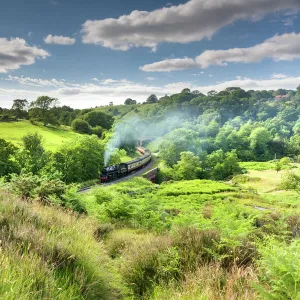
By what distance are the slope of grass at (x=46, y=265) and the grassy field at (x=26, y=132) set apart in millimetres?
60611

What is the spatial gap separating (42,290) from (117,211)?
11.0 metres

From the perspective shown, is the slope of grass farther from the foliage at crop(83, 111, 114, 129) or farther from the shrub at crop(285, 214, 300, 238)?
the foliage at crop(83, 111, 114, 129)

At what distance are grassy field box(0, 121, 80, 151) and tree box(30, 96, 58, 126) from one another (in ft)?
14.8

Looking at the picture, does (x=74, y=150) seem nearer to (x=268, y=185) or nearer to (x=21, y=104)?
(x=268, y=185)

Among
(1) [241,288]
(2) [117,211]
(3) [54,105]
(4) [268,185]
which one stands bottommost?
(4) [268,185]

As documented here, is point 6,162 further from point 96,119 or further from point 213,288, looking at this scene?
point 96,119

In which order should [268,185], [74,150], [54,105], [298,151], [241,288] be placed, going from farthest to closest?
[54,105] < [298,151] < [268,185] < [74,150] < [241,288]

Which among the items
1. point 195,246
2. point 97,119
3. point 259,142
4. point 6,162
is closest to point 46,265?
point 195,246

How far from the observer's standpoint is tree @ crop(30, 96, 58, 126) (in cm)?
9544

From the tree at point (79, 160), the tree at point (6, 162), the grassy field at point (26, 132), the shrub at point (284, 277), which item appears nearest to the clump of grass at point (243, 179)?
the tree at point (79, 160)

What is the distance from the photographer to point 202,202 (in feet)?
124

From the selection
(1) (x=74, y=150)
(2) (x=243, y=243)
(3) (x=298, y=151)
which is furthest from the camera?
(3) (x=298, y=151)

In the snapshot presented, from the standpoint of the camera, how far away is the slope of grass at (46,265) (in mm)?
2927

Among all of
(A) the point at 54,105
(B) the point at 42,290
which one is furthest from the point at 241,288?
(A) the point at 54,105
